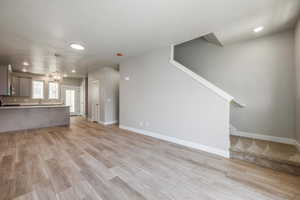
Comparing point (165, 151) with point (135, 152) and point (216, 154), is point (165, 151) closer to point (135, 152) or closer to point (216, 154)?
point (135, 152)

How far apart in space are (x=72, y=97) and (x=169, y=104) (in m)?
7.85

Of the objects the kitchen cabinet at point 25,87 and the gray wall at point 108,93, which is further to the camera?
the kitchen cabinet at point 25,87

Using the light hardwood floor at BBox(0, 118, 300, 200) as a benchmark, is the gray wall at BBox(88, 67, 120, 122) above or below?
above

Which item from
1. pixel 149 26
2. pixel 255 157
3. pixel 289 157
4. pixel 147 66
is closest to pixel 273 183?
pixel 255 157

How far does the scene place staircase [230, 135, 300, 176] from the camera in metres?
1.93

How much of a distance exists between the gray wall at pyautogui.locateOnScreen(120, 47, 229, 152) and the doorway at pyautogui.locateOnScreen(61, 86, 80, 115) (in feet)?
18.6

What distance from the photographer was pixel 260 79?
306 centimetres

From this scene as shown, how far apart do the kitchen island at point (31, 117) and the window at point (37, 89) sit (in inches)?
109

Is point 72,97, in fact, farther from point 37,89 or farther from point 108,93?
point 108,93

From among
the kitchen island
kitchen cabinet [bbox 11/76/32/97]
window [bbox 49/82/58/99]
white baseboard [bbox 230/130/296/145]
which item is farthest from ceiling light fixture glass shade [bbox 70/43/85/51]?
window [bbox 49/82/58/99]

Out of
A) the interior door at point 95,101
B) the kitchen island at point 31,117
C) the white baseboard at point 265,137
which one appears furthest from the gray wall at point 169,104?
the kitchen island at point 31,117

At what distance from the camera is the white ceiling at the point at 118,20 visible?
70.1 inches

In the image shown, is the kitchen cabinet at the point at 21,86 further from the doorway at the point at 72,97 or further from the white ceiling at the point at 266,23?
the white ceiling at the point at 266,23

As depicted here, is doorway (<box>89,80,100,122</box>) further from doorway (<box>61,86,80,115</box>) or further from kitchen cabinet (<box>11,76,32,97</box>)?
kitchen cabinet (<box>11,76,32,97</box>)
